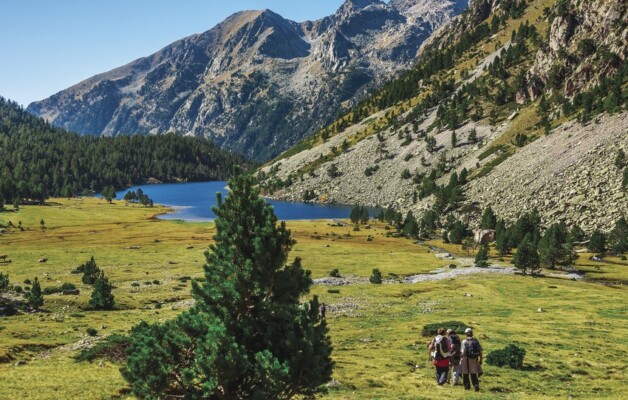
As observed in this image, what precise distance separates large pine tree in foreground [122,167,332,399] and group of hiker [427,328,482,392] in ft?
33.9

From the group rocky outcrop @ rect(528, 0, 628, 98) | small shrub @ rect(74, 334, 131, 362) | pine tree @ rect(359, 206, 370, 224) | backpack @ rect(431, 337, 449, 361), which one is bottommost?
small shrub @ rect(74, 334, 131, 362)

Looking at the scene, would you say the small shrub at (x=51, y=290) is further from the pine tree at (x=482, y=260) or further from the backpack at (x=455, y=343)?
the pine tree at (x=482, y=260)

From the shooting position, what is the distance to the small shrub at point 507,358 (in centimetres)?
3244

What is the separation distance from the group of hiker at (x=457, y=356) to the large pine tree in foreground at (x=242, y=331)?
10327 mm

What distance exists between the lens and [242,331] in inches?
687

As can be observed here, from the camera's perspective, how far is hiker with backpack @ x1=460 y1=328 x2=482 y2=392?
24484mm

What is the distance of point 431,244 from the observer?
11931 centimetres

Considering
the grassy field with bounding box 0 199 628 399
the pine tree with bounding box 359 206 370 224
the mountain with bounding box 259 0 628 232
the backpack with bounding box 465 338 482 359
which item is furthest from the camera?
the pine tree with bounding box 359 206 370 224

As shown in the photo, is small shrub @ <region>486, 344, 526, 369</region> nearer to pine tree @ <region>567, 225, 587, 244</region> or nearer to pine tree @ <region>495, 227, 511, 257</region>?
pine tree @ <region>495, 227, 511, 257</region>

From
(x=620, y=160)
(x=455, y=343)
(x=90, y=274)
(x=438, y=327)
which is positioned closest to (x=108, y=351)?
(x=455, y=343)

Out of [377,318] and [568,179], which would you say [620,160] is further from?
[377,318]

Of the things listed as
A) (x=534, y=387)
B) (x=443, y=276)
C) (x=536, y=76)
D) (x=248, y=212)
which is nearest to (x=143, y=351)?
(x=248, y=212)

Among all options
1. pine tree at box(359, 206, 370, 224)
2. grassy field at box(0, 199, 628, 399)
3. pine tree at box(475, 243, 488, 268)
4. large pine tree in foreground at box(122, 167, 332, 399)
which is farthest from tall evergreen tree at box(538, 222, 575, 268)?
large pine tree in foreground at box(122, 167, 332, 399)

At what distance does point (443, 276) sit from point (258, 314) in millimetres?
66877
